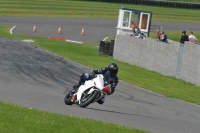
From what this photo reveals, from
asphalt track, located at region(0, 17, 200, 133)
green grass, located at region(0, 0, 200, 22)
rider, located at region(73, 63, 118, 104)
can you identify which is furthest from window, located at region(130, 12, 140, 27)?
green grass, located at region(0, 0, 200, 22)

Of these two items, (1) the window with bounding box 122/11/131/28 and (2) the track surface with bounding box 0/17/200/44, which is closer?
(1) the window with bounding box 122/11/131/28

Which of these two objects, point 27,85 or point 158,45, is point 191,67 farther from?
point 27,85

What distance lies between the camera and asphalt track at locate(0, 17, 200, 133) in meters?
13.3

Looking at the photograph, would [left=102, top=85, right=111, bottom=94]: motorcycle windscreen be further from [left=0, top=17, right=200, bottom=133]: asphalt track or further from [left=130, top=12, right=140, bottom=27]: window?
[left=130, top=12, right=140, bottom=27]: window

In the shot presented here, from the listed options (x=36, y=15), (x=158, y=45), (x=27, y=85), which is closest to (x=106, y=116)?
(x=27, y=85)

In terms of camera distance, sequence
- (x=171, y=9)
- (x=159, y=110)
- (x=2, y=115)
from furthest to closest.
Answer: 1. (x=171, y=9)
2. (x=159, y=110)
3. (x=2, y=115)

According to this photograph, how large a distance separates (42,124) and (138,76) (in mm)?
14197

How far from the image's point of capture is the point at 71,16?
171 ft

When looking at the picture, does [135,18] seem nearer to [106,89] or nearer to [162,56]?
[162,56]

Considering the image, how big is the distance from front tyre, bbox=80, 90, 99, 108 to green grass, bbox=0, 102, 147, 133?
288 centimetres

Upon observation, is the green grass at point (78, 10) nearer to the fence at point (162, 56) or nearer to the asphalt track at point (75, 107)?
the fence at point (162, 56)

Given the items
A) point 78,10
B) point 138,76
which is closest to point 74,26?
point 78,10

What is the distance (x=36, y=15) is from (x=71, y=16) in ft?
10.9

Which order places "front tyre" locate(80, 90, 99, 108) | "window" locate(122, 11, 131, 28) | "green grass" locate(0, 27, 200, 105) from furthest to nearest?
"window" locate(122, 11, 131, 28), "green grass" locate(0, 27, 200, 105), "front tyre" locate(80, 90, 99, 108)
